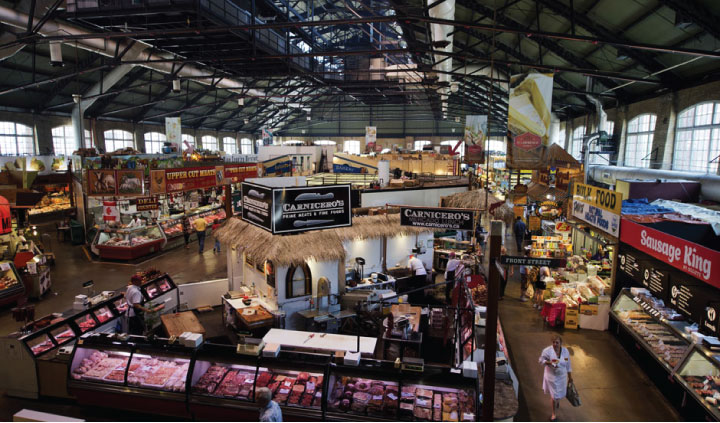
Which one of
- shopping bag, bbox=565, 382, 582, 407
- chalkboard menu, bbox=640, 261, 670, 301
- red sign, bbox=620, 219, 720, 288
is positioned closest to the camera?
red sign, bbox=620, 219, 720, 288

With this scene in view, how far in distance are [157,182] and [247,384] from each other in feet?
33.4

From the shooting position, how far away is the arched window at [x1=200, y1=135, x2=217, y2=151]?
40581 millimetres

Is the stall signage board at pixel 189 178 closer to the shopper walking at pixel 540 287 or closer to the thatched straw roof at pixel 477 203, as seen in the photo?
the thatched straw roof at pixel 477 203

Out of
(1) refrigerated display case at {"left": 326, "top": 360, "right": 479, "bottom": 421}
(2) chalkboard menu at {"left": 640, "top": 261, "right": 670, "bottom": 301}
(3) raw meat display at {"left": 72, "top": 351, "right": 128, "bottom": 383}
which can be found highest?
(2) chalkboard menu at {"left": 640, "top": 261, "right": 670, "bottom": 301}

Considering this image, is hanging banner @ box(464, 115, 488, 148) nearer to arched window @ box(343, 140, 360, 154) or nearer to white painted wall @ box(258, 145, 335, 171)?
white painted wall @ box(258, 145, 335, 171)

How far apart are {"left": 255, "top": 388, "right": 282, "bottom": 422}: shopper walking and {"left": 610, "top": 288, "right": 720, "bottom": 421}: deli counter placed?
5360 mm

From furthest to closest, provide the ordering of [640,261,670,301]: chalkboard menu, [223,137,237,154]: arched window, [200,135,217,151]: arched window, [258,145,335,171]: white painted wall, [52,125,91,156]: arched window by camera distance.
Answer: [223,137,237,154]: arched window → [200,135,217,151]: arched window → [52,125,91,156]: arched window → [258,145,335,171]: white painted wall → [640,261,670,301]: chalkboard menu

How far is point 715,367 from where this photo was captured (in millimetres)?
5391

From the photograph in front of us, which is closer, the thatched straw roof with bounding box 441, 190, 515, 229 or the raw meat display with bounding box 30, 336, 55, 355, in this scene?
the raw meat display with bounding box 30, 336, 55, 355

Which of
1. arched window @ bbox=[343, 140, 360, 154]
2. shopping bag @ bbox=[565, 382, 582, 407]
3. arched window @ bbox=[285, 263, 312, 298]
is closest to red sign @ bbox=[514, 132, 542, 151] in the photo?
shopping bag @ bbox=[565, 382, 582, 407]

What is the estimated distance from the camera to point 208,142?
1629 inches

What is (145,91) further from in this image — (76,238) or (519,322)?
(519,322)

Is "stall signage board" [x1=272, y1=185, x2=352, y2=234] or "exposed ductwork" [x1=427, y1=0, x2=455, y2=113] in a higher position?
"exposed ductwork" [x1=427, y1=0, x2=455, y2=113]

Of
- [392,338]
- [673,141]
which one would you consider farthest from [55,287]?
[673,141]
